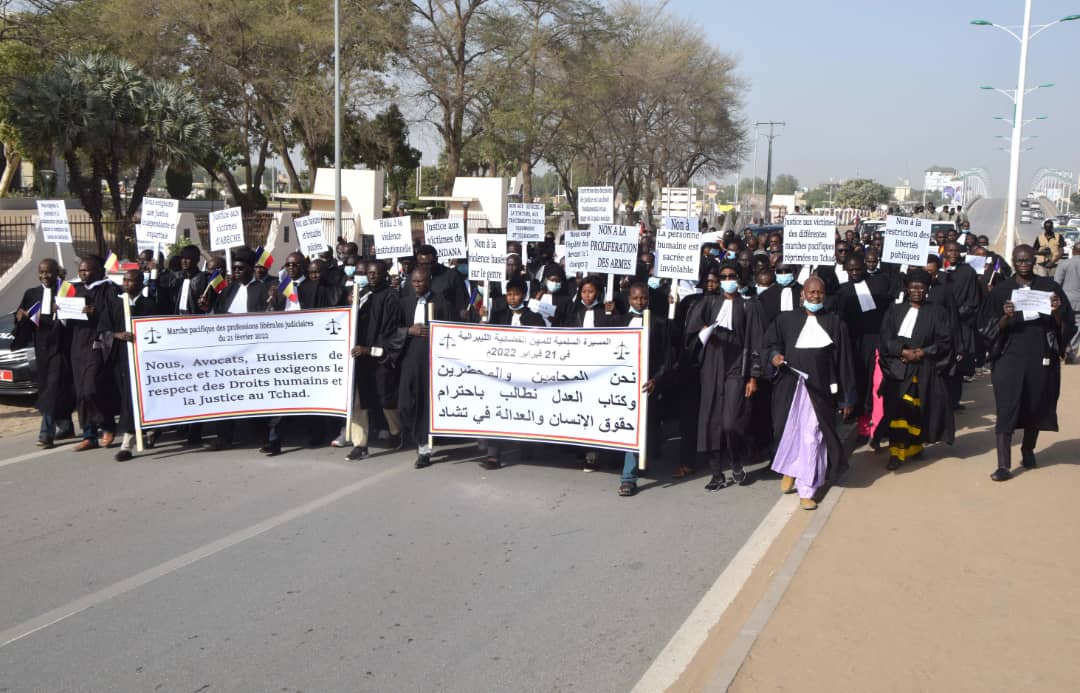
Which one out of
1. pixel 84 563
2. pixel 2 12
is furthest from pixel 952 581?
pixel 2 12

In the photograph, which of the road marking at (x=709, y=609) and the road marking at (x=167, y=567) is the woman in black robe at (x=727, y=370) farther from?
the road marking at (x=167, y=567)

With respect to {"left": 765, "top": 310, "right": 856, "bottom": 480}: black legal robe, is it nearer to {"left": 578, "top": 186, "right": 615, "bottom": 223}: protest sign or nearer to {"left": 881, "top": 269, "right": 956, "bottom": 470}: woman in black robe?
{"left": 881, "top": 269, "right": 956, "bottom": 470}: woman in black robe

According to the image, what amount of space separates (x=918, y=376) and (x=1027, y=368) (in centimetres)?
86

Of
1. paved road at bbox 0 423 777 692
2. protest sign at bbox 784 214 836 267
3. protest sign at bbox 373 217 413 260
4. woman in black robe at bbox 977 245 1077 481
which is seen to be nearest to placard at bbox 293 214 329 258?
protest sign at bbox 373 217 413 260

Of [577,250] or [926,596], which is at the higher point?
[577,250]

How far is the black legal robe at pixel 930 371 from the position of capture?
8.66 meters

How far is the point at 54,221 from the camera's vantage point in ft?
39.7

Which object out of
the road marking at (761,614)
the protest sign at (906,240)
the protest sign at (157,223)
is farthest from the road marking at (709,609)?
the protest sign at (157,223)

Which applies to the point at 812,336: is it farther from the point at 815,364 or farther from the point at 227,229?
the point at 227,229

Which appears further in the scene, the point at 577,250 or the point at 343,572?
the point at 577,250

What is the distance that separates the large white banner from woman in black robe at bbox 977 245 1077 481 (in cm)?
560

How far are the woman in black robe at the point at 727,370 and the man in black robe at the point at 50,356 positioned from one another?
19.3ft

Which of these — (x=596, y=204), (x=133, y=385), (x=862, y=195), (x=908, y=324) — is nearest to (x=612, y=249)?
(x=908, y=324)

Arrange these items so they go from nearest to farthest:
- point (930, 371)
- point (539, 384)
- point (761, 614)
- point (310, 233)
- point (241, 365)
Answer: point (761, 614) → point (539, 384) → point (930, 371) → point (241, 365) → point (310, 233)
